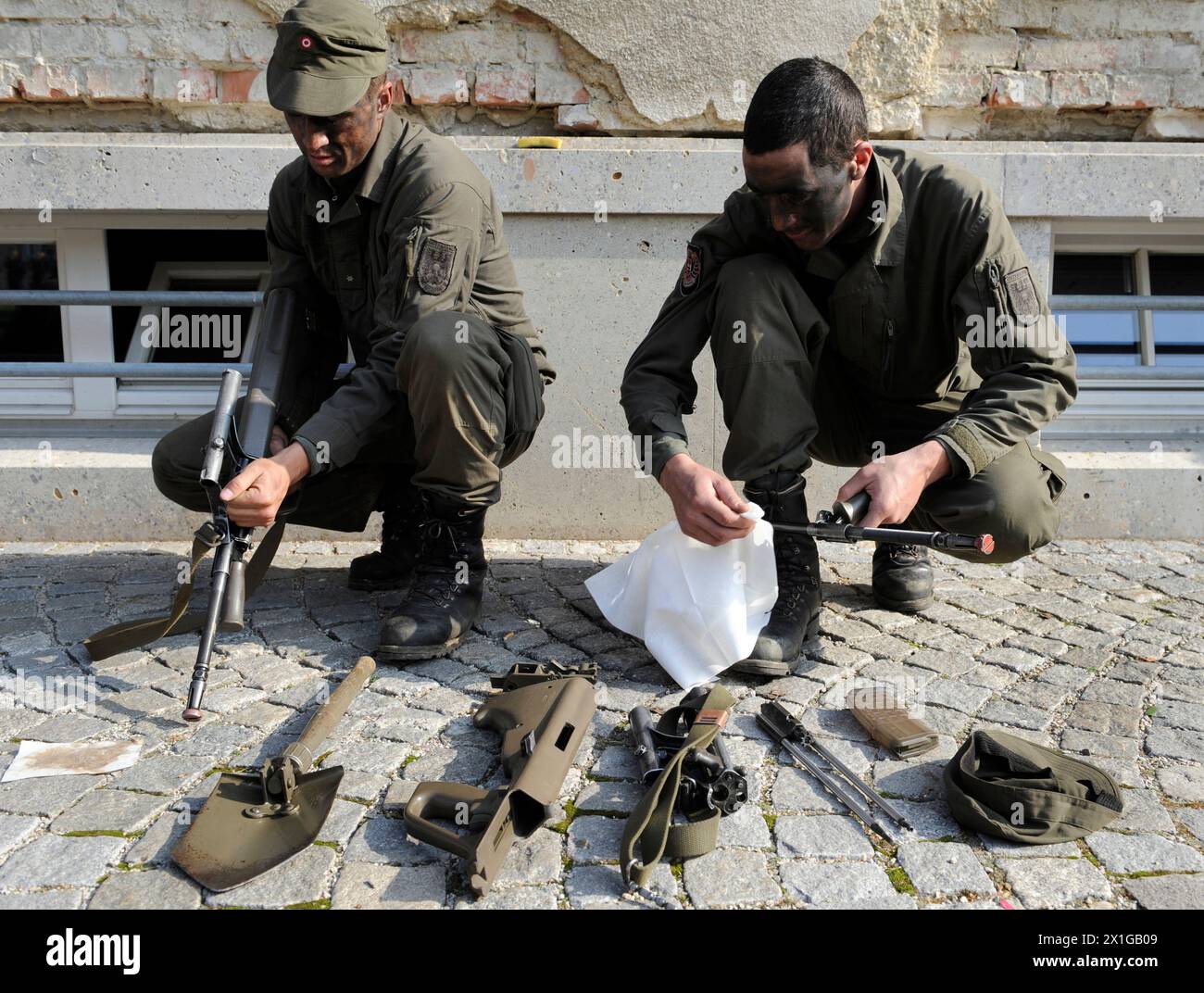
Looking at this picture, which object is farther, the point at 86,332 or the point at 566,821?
the point at 86,332

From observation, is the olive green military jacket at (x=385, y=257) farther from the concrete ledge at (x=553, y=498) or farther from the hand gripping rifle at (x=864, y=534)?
the hand gripping rifle at (x=864, y=534)

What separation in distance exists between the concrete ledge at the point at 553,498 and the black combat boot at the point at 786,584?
1.25 metres

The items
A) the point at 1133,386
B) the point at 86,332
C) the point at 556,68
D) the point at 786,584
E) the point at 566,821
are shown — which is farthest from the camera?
the point at 1133,386

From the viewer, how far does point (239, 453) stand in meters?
2.86

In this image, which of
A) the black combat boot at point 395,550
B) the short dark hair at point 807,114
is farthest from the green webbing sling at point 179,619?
the short dark hair at point 807,114

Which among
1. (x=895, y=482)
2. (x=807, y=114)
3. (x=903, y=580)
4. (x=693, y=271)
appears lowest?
(x=903, y=580)

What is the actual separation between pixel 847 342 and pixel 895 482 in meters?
0.67

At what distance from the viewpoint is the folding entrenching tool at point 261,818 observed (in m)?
2.02

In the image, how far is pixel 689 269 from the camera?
10.4ft

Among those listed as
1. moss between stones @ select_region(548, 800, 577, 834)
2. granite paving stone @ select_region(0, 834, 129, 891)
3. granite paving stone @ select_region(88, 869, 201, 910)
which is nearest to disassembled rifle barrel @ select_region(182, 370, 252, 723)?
granite paving stone @ select_region(0, 834, 129, 891)

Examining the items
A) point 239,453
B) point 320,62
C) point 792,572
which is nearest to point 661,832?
point 792,572

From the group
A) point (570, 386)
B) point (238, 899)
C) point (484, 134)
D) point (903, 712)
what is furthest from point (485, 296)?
point (238, 899)

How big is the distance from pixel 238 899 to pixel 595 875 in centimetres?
66

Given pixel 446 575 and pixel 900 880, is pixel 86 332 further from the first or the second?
pixel 900 880
